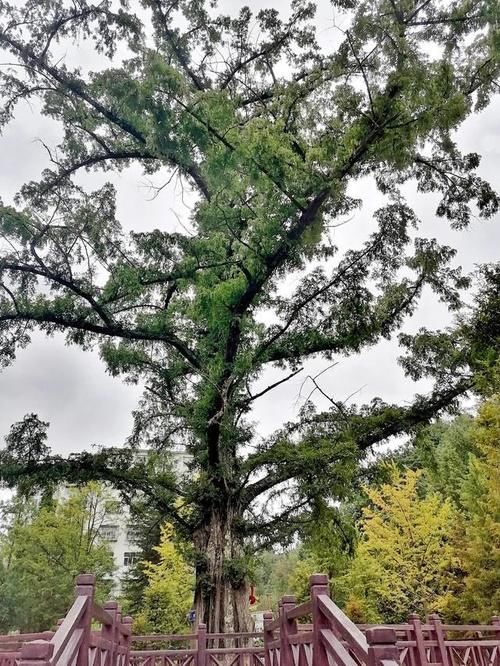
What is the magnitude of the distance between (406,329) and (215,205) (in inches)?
148

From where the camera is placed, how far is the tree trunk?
6504mm

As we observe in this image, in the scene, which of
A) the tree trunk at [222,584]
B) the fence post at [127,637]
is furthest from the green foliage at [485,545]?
the fence post at [127,637]

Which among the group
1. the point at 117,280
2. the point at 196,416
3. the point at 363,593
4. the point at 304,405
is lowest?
the point at 363,593

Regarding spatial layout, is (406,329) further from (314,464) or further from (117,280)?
(117,280)

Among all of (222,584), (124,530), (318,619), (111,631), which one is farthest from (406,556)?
(318,619)

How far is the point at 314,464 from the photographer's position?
646cm

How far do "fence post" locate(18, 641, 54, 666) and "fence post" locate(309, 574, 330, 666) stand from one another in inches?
48.0

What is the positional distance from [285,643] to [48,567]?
1382 centimetres

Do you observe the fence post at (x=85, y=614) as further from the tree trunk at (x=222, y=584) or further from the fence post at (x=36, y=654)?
the tree trunk at (x=222, y=584)

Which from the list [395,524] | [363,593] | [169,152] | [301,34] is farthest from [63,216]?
[363,593]

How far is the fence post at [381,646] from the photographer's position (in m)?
1.68

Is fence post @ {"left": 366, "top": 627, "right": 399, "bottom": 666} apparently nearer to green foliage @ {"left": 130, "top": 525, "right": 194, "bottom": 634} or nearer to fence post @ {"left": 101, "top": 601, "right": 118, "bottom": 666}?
fence post @ {"left": 101, "top": 601, "right": 118, "bottom": 666}

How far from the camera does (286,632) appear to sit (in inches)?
136

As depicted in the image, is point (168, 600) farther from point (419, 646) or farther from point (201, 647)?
point (419, 646)
